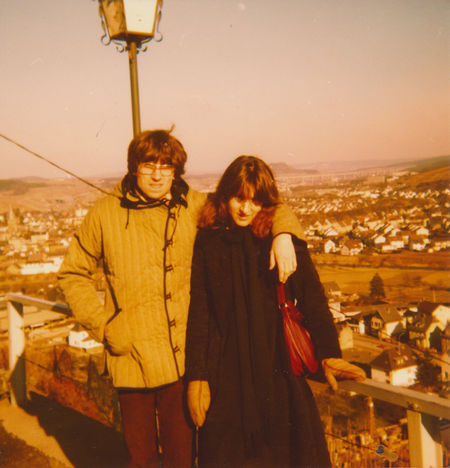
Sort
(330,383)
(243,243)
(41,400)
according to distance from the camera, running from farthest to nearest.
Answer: (41,400) → (243,243) → (330,383)

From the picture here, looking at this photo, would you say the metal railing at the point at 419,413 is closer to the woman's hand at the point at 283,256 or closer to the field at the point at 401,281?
the woman's hand at the point at 283,256

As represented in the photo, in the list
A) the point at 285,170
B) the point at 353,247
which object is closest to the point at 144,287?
the point at 285,170

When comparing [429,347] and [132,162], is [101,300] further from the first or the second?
[429,347]

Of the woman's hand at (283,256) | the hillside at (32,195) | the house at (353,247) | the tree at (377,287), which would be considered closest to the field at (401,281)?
the tree at (377,287)

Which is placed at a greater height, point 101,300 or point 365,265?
point 101,300

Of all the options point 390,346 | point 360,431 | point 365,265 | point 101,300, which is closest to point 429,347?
point 390,346

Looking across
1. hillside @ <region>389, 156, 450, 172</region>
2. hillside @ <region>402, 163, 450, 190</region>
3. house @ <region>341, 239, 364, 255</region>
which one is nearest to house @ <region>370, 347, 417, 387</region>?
house @ <region>341, 239, 364, 255</region>
